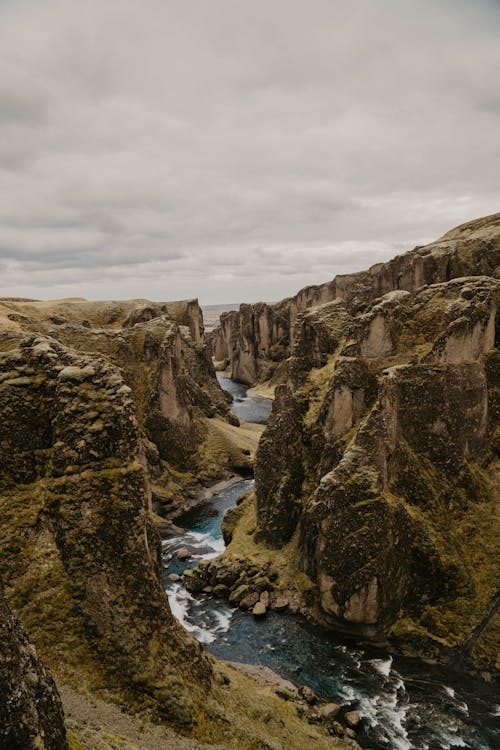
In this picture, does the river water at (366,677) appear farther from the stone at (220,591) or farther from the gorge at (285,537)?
the stone at (220,591)

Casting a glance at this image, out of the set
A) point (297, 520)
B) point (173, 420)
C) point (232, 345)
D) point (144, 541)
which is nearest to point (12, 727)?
point (144, 541)

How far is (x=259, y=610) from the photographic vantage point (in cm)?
3825

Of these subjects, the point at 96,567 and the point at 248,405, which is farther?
the point at 248,405

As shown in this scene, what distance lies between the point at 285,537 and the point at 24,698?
3432 centimetres

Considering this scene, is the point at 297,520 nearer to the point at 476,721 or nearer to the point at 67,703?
the point at 476,721

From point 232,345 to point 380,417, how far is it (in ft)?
482

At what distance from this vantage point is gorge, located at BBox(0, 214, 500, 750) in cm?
1931

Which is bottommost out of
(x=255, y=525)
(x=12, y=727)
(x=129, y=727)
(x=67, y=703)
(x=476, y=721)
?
(x=476, y=721)

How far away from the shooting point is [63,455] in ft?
67.5

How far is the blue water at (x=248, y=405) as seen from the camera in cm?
11138

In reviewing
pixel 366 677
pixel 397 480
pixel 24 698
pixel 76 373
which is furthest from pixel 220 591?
pixel 24 698

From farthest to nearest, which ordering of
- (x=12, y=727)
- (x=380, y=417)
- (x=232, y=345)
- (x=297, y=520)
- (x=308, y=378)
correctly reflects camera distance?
(x=232, y=345) → (x=308, y=378) → (x=297, y=520) → (x=380, y=417) → (x=12, y=727)

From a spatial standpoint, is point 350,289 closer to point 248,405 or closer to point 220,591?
point 248,405

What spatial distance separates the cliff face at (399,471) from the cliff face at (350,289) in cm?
3768
